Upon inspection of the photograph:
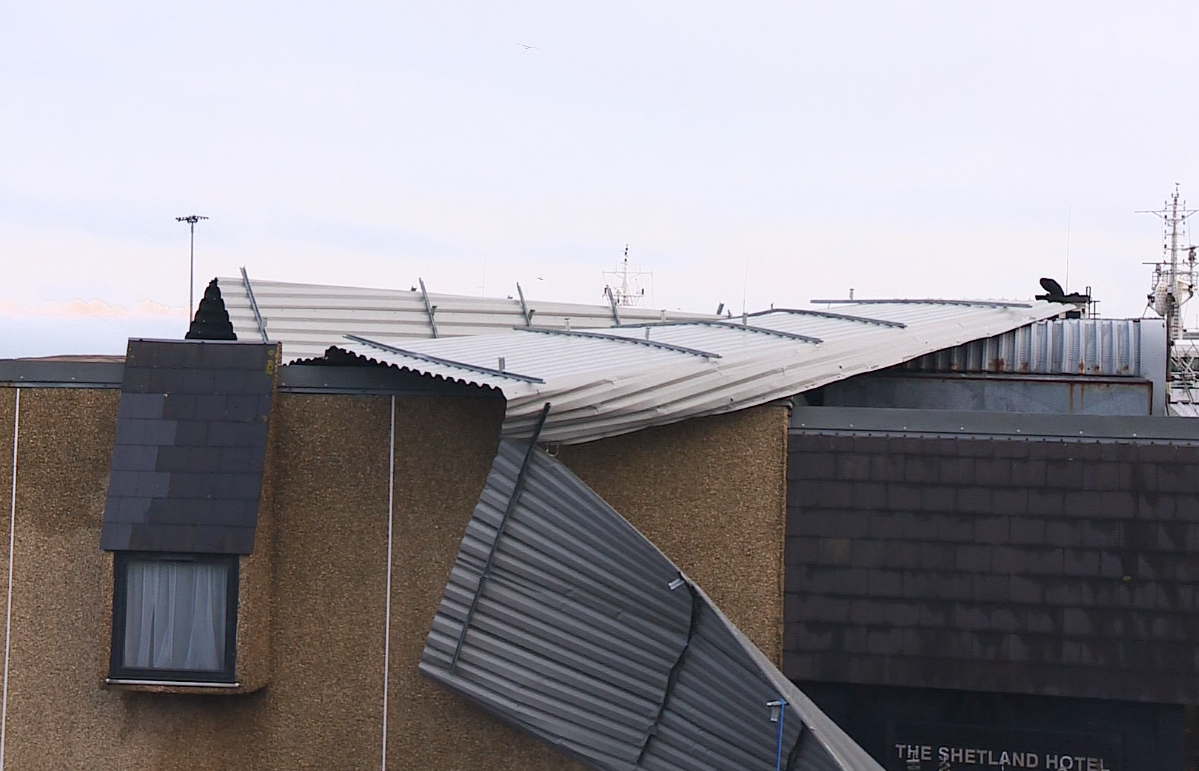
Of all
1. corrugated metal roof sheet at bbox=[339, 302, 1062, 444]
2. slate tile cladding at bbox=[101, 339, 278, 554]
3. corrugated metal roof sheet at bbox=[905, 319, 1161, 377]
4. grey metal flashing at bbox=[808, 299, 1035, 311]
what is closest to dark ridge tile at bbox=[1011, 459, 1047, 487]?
corrugated metal roof sheet at bbox=[339, 302, 1062, 444]

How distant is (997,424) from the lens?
11898mm

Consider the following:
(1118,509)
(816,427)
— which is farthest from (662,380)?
(1118,509)

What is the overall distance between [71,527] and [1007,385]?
11.0 meters

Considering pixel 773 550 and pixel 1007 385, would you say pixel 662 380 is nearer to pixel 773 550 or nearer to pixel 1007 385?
pixel 773 550

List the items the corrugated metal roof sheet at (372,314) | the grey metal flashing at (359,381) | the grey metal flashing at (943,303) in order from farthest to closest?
1. the corrugated metal roof sheet at (372,314)
2. the grey metal flashing at (943,303)
3. the grey metal flashing at (359,381)

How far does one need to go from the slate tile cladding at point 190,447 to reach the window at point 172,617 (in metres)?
0.30

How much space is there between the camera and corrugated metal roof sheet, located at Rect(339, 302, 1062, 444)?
11.2 metres

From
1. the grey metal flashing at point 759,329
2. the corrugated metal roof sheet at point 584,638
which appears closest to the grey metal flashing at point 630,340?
the grey metal flashing at point 759,329

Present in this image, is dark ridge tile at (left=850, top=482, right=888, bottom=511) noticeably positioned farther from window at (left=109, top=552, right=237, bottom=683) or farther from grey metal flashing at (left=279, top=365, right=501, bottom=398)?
window at (left=109, top=552, right=237, bottom=683)

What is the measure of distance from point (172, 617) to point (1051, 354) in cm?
1084

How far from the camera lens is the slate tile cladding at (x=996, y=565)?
11.4 metres

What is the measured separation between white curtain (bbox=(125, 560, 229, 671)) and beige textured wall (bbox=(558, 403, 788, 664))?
3.78 metres

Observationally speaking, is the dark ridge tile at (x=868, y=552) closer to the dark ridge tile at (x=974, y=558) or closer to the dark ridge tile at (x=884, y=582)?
the dark ridge tile at (x=884, y=582)

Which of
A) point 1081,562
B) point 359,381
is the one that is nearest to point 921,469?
point 1081,562
